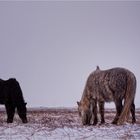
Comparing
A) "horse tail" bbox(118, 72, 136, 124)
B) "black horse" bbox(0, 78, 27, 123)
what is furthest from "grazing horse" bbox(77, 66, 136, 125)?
"black horse" bbox(0, 78, 27, 123)

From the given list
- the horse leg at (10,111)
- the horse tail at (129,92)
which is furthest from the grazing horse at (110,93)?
the horse leg at (10,111)

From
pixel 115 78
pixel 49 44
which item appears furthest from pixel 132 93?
pixel 49 44

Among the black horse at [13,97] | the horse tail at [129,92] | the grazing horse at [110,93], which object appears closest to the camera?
the horse tail at [129,92]

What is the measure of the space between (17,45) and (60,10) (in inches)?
67.8

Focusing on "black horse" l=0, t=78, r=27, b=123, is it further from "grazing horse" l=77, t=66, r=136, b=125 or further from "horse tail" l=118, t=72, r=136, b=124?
"horse tail" l=118, t=72, r=136, b=124

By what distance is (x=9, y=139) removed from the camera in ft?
23.7

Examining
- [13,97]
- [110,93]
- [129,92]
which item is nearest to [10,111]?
[13,97]

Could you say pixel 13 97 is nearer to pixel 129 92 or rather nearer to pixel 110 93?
pixel 110 93

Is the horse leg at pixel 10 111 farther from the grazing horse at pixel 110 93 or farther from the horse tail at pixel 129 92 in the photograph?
the horse tail at pixel 129 92

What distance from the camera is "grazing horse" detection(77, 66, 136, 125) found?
9219 millimetres

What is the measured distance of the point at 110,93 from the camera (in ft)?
31.6

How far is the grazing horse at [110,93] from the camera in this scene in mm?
9219

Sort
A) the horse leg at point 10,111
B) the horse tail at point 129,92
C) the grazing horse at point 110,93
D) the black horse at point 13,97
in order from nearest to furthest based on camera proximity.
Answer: the horse tail at point 129,92
the grazing horse at point 110,93
the horse leg at point 10,111
the black horse at point 13,97

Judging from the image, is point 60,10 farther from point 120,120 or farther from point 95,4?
point 120,120
